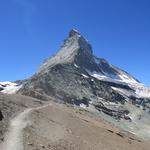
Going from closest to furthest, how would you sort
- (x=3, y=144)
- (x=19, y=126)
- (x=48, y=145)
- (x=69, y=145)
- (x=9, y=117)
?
(x=3, y=144)
(x=48, y=145)
(x=69, y=145)
(x=19, y=126)
(x=9, y=117)

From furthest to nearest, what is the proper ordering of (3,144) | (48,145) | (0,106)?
(0,106), (48,145), (3,144)

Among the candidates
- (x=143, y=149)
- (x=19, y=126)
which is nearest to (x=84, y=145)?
(x=19, y=126)

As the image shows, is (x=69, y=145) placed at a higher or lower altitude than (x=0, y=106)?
lower

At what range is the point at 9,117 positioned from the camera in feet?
206

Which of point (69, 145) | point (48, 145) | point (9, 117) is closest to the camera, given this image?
point (48, 145)

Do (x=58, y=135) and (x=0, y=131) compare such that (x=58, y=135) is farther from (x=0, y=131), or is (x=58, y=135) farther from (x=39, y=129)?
(x=0, y=131)

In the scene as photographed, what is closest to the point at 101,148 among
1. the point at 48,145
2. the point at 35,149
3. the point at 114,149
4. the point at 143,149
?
the point at 114,149

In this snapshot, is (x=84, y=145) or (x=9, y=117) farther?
(x=9, y=117)

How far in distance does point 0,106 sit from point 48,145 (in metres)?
22.9

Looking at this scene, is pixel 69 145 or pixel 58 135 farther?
pixel 58 135

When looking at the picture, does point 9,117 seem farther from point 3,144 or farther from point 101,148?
point 3,144

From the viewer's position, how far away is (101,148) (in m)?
63.4

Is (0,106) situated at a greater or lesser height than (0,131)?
greater

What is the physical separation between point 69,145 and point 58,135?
219 inches
